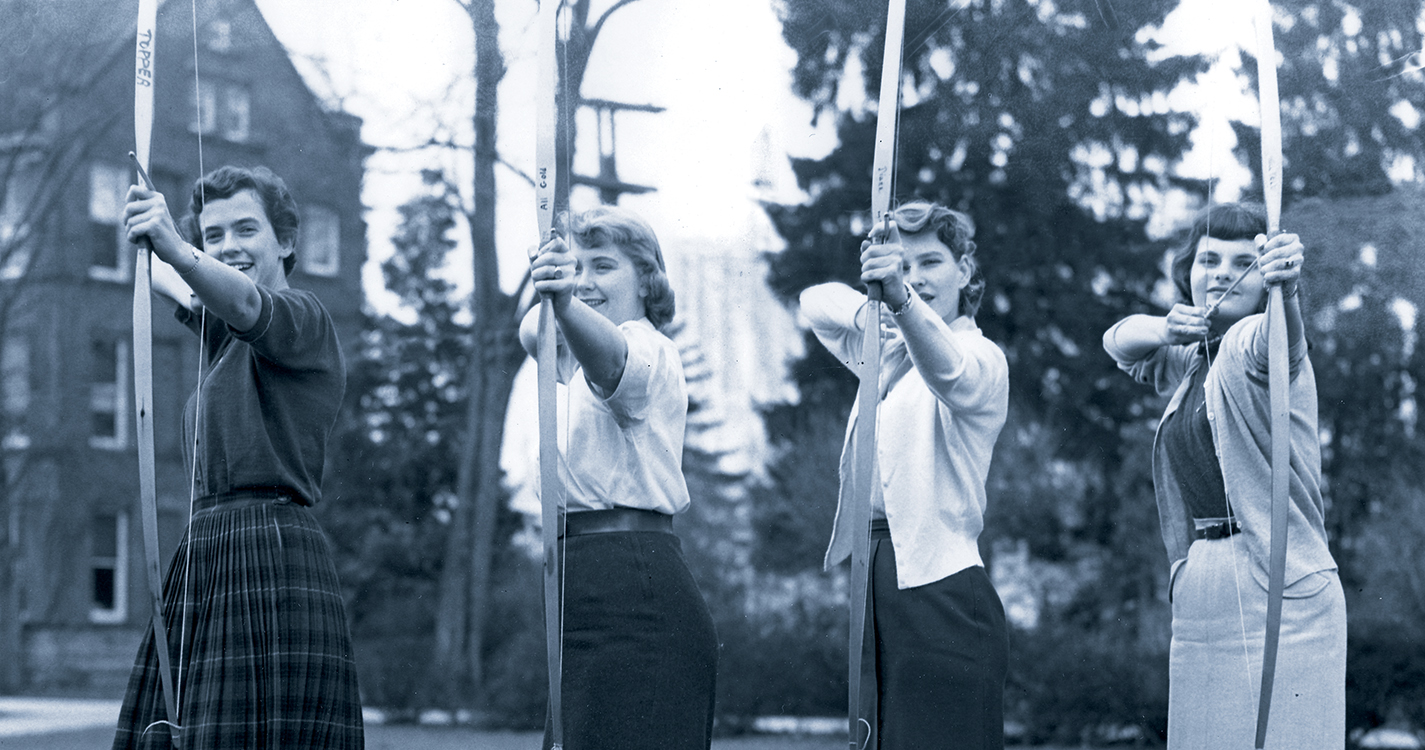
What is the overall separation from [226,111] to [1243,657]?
5020mm

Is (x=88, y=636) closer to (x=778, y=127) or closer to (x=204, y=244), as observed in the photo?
(x=778, y=127)

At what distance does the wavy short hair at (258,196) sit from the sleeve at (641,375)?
2.55 feet

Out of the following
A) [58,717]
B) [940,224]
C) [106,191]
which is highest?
[106,191]

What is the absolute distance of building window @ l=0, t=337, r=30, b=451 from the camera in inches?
296

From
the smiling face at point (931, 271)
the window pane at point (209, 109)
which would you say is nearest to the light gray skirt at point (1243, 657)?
the smiling face at point (931, 271)

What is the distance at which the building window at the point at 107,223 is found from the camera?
288 inches

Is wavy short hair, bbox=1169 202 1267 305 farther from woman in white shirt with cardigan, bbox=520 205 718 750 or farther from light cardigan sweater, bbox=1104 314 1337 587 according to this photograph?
woman in white shirt with cardigan, bbox=520 205 718 750

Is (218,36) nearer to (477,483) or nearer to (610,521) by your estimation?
(477,483)

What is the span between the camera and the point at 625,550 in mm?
2865

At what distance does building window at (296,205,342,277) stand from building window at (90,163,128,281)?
3.41 ft

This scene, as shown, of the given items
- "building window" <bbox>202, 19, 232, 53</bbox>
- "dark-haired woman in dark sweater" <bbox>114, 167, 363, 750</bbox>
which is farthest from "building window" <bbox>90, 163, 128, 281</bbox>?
"dark-haired woman in dark sweater" <bbox>114, 167, 363, 750</bbox>

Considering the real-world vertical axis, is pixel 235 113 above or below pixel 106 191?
above

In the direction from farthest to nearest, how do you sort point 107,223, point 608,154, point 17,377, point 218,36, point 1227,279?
1. point 17,377
2. point 107,223
3. point 218,36
4. point 608,154
5. point 1227,279

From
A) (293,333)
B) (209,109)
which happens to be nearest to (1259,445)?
(293,333)
